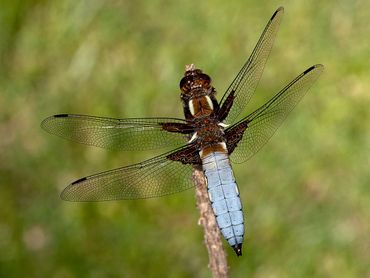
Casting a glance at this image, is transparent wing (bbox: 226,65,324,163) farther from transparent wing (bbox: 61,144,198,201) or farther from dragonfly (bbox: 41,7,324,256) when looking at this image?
transparent wing (bbox: 61,144,198,201)

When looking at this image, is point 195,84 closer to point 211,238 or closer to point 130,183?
point 130,183

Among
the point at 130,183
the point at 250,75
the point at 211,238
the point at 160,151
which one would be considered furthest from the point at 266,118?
the point at 160,151

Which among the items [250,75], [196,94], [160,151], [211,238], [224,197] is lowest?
[211,238]

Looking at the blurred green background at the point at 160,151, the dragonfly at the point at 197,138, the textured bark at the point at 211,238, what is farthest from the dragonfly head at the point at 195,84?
the blurred green background at the point at 160,151

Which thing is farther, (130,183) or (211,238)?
(130,183)

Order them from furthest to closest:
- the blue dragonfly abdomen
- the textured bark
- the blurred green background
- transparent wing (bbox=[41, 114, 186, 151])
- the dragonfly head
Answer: the blurred green background
transparent wing (bbox=[41, 114, 186, 151])
the dragonfly head
the blue dragonfly abdomen
the textured bark

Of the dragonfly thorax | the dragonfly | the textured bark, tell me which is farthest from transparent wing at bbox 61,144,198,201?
the textured bark

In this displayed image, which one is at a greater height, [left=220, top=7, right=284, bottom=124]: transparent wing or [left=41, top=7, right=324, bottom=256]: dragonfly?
[left=220, top=7, right=284, bottom=124]: transparent wing
